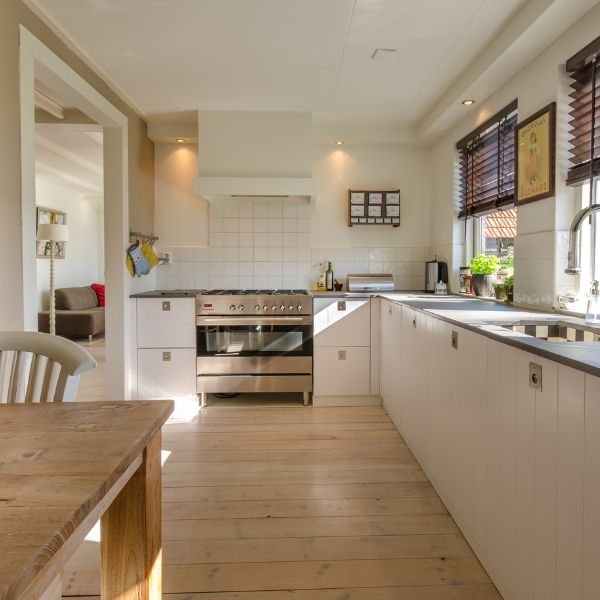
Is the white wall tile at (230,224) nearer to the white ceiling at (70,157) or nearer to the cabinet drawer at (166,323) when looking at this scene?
the cabinet drawer at (166,323)

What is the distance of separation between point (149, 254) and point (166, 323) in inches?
23.8

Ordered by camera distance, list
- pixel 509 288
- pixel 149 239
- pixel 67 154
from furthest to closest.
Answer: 1. pixel 67 154
2. pixel 149 239
3. pixel 509 288

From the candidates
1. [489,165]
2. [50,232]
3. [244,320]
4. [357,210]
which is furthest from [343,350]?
[50,232]

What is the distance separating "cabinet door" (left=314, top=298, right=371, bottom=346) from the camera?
3580 mm

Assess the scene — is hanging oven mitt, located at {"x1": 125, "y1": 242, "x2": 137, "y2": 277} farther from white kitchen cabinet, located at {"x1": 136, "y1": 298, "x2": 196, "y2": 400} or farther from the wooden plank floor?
the wooden plank floor

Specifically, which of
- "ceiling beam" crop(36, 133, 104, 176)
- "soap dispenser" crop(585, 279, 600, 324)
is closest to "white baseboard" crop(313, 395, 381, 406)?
"soap dispenser" crop(585, 279, 600, 324)

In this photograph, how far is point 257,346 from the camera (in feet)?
11.8

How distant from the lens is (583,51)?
83.0 inches

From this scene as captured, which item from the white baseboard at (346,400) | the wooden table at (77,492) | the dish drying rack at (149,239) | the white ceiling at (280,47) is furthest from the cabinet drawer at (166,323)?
the wooden table at (77,492)

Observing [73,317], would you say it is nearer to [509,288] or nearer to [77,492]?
[509,288]

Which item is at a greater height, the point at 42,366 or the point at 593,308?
the point at 593,308

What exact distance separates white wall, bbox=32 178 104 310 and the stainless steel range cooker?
15.3ft

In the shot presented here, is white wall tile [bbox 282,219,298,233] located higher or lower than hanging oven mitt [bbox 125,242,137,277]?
higher

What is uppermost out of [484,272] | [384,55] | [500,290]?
[384,55]
